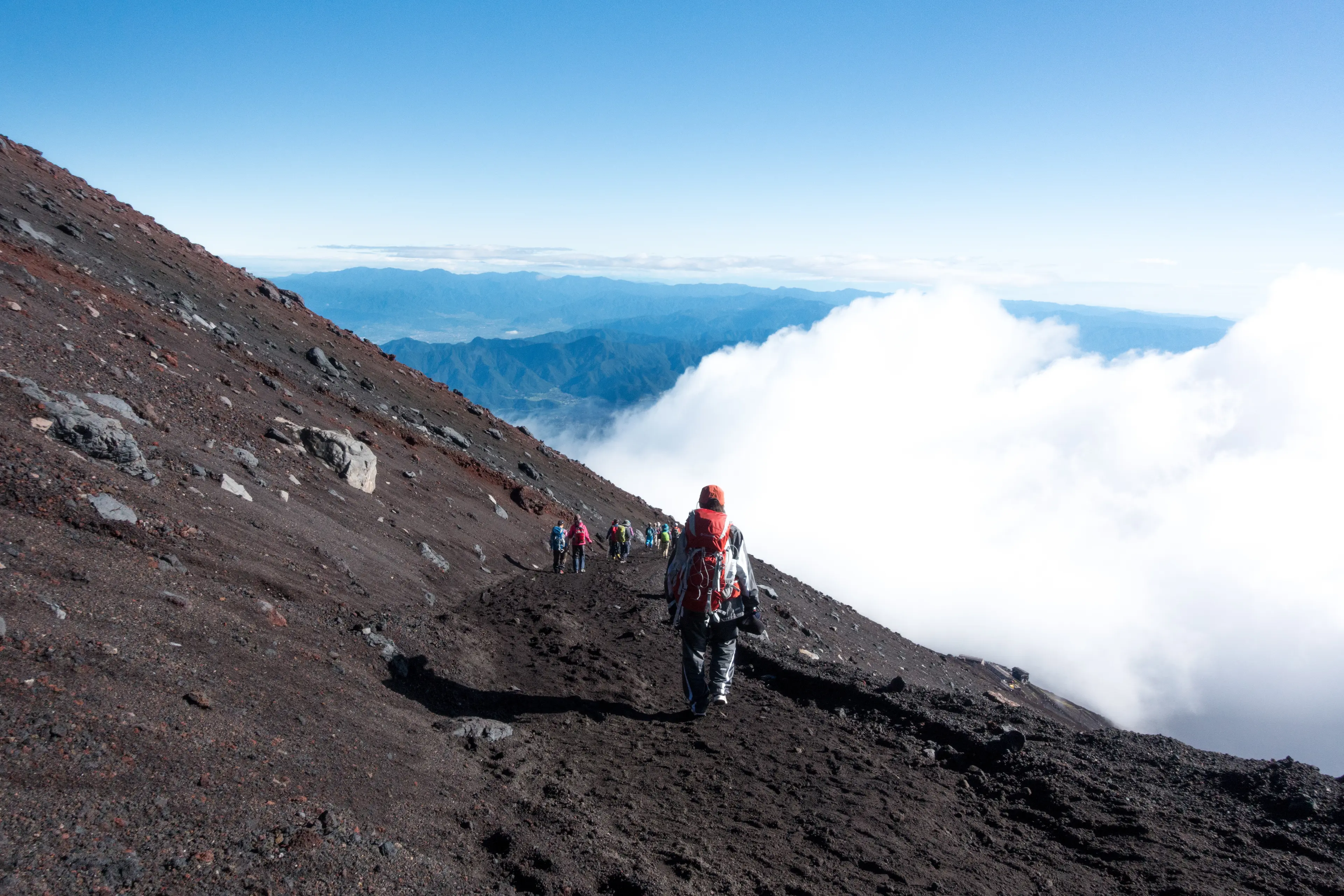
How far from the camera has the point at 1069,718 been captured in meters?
33.2

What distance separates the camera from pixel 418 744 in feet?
19.0

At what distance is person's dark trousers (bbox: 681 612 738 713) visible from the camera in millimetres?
7352

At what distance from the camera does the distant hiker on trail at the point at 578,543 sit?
17234 mm

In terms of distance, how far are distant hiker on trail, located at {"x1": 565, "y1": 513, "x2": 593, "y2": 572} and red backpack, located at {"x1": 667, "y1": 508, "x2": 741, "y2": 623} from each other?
10.1m

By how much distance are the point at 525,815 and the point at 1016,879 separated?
11.9ft

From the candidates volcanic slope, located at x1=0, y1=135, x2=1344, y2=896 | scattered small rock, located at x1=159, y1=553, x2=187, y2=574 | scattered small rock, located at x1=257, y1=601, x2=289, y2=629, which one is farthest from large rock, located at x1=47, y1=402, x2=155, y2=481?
scattered small rock, located at x1=257, y1=601, x2=289, y2=629

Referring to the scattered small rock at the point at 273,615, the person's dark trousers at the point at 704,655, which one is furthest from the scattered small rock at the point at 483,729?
the scattered small rock at the point at 273,615

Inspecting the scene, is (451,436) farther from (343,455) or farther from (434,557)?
(434,557)

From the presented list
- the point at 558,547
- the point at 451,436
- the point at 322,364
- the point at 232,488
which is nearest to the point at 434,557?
the point at 558,547

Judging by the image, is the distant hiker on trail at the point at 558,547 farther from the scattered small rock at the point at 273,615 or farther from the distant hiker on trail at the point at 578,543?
the scattered small rock at the point at 273,615

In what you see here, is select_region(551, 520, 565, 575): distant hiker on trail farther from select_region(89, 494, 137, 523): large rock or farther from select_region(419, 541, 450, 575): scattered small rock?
select_region(89, 494, 137, 523): large rock

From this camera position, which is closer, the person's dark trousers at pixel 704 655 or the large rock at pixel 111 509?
the large rock at pixel 111 509

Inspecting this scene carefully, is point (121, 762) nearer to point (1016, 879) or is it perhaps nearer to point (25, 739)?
point (25, 739)

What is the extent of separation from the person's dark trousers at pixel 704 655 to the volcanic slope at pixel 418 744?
292 mm
